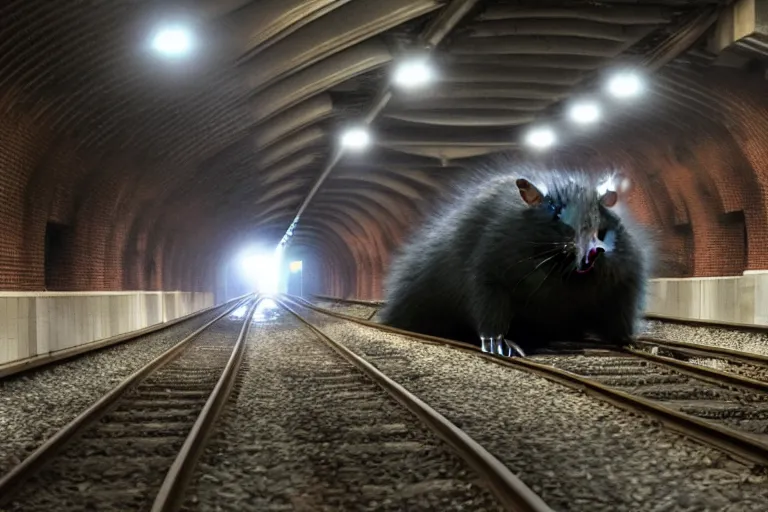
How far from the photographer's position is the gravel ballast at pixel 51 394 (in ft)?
18.6

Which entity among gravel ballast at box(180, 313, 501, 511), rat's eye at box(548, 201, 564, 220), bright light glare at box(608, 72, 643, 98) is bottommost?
gravel ballast at box(180, 313, 501, 511)

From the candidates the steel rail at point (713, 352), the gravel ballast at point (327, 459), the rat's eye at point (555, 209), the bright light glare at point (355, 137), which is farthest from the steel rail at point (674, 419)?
the bright light glare at point (355, 137)

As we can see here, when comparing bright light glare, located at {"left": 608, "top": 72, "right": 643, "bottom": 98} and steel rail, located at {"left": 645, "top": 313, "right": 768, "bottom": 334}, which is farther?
bright light glare, located at {"left": 608, "top": 72, "right": 643, "bottom": 98}

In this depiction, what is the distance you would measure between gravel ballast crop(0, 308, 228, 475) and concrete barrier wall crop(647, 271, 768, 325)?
9.07 m

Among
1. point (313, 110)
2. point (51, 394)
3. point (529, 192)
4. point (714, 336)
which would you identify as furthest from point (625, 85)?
point (51, 394)

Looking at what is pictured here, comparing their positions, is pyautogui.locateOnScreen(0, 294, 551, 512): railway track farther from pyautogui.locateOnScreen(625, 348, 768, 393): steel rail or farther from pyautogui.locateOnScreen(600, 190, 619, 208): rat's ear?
pyautogui.locateOnScreen(600, 190, 619, 208): rat's ear

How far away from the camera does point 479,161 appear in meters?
21.5

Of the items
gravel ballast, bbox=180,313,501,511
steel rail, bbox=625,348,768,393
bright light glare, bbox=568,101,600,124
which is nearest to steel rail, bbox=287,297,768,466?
steel rail, bbox=625,348,768,393

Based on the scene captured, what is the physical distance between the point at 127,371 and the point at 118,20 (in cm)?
443

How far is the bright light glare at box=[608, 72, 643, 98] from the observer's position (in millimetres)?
13836

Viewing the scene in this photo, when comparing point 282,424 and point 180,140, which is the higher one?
point 180,140

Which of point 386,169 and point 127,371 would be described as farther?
point 386,169

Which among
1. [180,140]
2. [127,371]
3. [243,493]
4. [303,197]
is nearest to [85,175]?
[180,140]

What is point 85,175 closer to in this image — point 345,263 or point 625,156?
point 625,156
